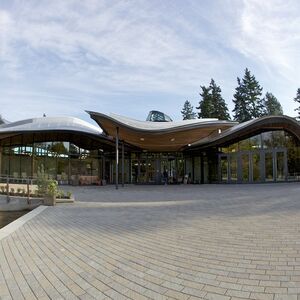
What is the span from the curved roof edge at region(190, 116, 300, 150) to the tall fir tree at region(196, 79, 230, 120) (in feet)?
109

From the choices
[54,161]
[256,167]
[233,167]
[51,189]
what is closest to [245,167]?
[256,167]

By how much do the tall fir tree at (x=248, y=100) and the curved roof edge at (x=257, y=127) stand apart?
36451 mm

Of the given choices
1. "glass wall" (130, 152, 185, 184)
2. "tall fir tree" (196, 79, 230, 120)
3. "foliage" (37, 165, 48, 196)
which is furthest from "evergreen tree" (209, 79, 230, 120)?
"foliage" (37, 165, 48, 196)

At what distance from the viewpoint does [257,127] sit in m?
28.0

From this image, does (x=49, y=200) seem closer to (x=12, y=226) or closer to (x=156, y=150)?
(x=12, y=226)

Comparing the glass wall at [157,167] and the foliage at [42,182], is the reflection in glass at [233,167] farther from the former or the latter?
the foliage at [42,182]

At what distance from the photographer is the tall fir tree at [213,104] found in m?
62.6

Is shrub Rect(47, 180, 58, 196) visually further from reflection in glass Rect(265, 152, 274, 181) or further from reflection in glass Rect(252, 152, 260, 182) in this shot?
reflection in glass Rect(265, 152, 274, 181)

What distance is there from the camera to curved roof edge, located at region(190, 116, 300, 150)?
88.9ft

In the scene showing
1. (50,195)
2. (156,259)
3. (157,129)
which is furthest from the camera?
(157,129)

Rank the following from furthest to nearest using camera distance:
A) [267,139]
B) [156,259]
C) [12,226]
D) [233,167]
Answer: [233,167], [267,139], [12,226], [156,259]

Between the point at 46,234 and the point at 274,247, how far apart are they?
4.82 meters

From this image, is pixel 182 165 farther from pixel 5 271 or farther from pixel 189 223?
pixel 5 271

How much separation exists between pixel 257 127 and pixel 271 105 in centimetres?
4816
